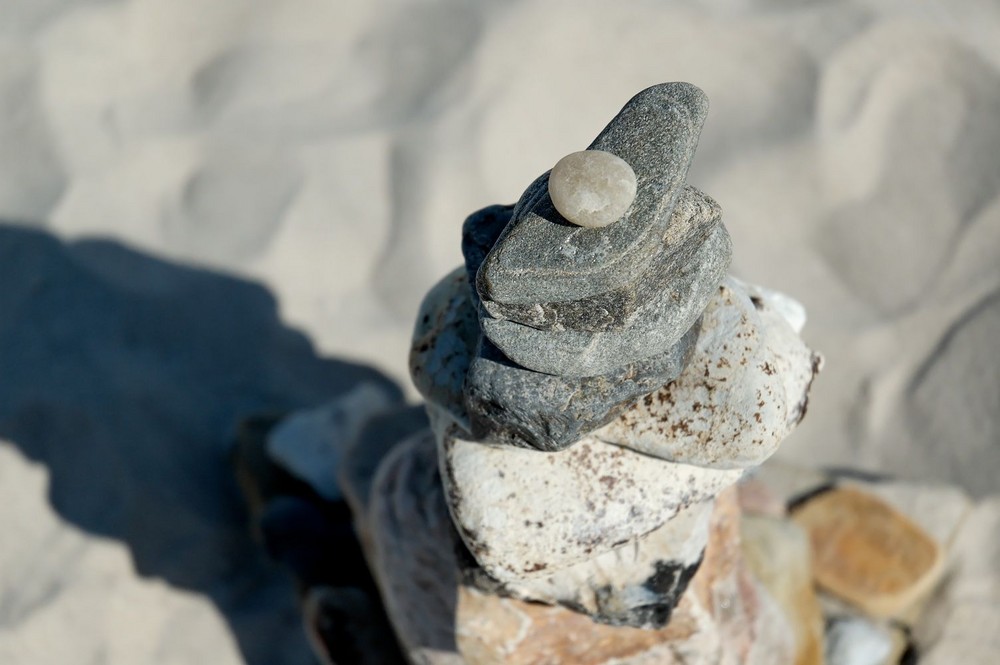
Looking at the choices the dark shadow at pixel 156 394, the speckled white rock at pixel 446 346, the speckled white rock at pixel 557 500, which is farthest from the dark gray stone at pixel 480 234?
the dark shadow at pixel 156 394

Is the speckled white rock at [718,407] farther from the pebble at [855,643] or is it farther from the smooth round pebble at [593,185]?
the pebble at [855,643]

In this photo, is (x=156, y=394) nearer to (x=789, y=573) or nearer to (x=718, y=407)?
(x=789, y=573)

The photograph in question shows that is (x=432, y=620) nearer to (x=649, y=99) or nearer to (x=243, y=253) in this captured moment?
(x=649, y=99)

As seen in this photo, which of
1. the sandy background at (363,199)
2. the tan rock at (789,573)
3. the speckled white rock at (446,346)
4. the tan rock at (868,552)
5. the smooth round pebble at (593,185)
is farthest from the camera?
the sandy background at (363,199)

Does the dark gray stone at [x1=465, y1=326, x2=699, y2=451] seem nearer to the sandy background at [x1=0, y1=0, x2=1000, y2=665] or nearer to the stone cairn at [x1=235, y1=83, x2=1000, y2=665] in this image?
the stone cairn at [x1=235, y1=83, x2=1000, y2=665]

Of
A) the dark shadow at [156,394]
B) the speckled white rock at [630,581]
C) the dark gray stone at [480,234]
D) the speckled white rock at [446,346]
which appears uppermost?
the dark gray stone at [480,234]

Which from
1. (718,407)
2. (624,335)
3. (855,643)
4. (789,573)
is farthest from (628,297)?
(855,643)

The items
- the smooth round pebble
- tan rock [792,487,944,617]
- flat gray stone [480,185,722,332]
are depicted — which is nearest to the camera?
the smooth round pebble

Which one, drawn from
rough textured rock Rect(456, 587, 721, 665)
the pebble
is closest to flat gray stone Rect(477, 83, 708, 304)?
rough textured rock Rect(456, 587, 721, 665)

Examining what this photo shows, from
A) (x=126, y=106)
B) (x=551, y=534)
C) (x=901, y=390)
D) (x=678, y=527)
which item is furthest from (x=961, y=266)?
(x=126, y=106)
